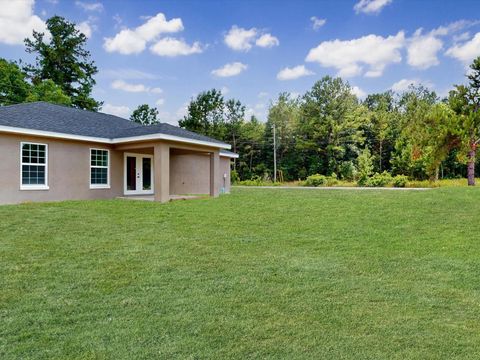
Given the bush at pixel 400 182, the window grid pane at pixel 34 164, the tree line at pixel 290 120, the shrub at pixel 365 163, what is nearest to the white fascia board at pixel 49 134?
the window grid pane at pixel 34 164

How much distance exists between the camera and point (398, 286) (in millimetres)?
4316

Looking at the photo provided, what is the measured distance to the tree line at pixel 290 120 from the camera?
3173 cm

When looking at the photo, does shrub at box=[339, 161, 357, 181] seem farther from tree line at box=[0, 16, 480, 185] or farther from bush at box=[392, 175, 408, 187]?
bush at box=[392, 175, 408, 187]

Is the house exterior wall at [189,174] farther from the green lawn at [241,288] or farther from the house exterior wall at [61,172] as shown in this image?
the green lawn at [241,288]

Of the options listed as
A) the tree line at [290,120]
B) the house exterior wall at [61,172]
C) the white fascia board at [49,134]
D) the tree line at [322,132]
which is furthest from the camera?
the tree line at [322,132]

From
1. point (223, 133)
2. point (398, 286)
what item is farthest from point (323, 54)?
point (398, 286)

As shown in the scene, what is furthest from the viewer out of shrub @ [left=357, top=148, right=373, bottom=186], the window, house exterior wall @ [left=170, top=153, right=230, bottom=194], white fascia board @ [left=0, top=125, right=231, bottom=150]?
shrub @ [left=357, top=148, right=373, bottom=186]

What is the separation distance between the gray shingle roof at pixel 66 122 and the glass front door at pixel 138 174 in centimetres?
142

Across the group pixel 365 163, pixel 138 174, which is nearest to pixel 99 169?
pixel 138 174

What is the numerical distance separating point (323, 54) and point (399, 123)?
1227 centimetres

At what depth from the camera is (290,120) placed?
3756 centimetres

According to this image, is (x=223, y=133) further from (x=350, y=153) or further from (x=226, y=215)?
(x=226, y=215)

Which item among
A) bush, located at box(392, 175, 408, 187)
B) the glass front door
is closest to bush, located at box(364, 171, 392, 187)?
bush, located at box(392, 175, 408, 187)

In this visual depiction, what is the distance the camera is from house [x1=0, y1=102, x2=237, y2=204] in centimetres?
1148
